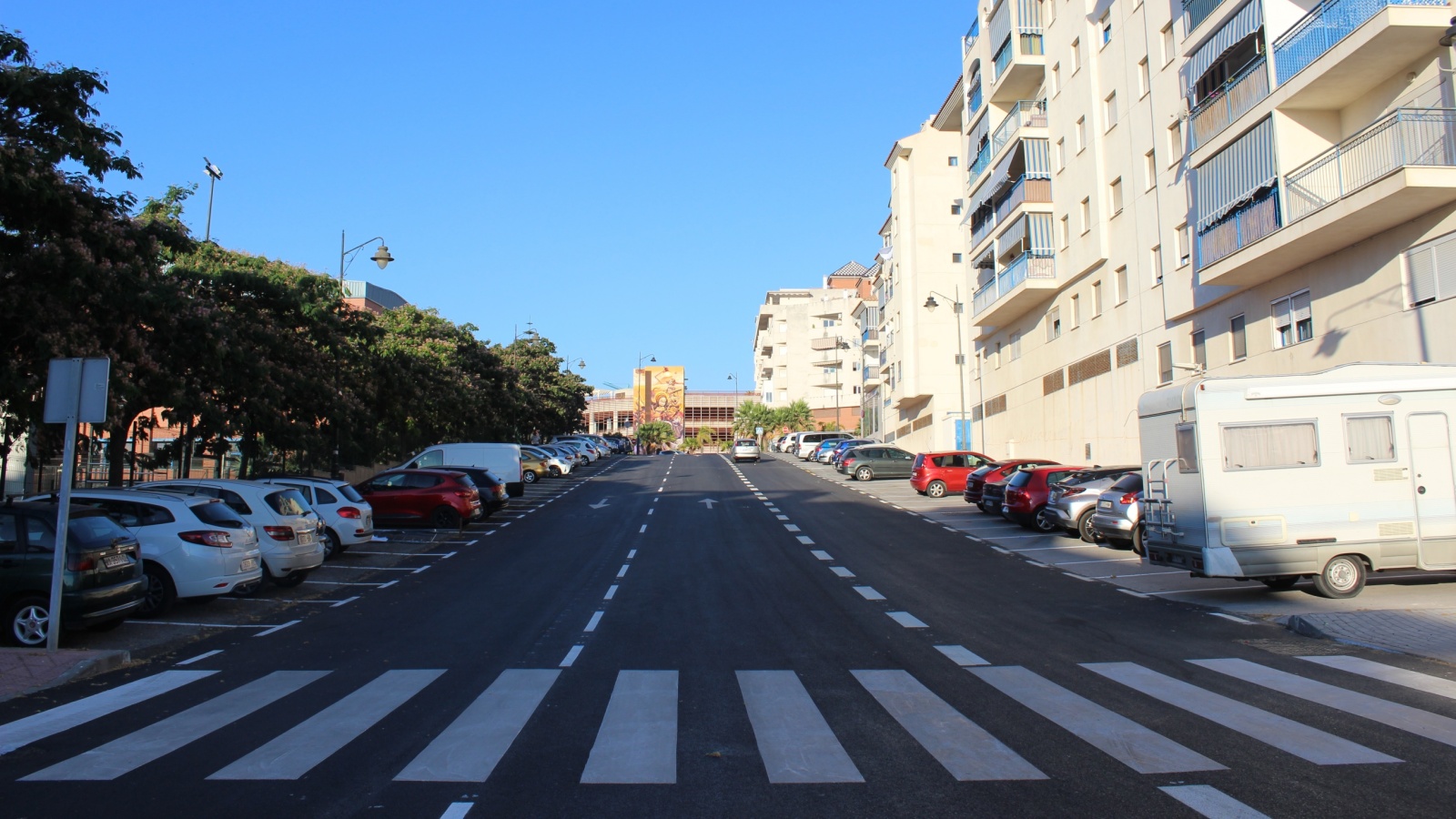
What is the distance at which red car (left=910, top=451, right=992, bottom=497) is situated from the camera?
1384 inches

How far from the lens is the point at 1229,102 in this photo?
78.6ft

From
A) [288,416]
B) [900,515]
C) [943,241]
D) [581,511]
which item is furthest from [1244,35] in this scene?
[943,241]

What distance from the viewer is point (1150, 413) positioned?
15172mm

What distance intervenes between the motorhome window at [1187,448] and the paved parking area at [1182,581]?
1931 mm

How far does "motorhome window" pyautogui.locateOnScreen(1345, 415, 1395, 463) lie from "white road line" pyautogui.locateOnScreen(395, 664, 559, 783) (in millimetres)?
11181

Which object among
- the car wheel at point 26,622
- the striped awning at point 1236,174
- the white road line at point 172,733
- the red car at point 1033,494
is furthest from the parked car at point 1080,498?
the car wheel at point 26,622

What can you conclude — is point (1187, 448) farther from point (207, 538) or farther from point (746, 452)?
point (746, 452)

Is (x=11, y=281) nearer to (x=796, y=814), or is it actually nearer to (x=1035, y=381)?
(x=796, y=814)

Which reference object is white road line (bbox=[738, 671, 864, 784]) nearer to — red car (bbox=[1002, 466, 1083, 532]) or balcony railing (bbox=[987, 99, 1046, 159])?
red car (bbox=[1002, 466, 1083, 532])

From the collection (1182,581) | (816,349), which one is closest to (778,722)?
(1182,581)

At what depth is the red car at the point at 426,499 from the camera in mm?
25531

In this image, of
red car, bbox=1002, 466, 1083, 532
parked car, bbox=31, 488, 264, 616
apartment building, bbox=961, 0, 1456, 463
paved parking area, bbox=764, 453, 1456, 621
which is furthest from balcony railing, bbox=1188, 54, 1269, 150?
parked car, bbox=31, 488, 264, 616

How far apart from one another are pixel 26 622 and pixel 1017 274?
115 ft

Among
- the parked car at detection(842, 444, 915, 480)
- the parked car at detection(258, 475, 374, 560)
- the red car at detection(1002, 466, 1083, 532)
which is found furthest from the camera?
the parked car at detection(842, 444, 915, 480)
